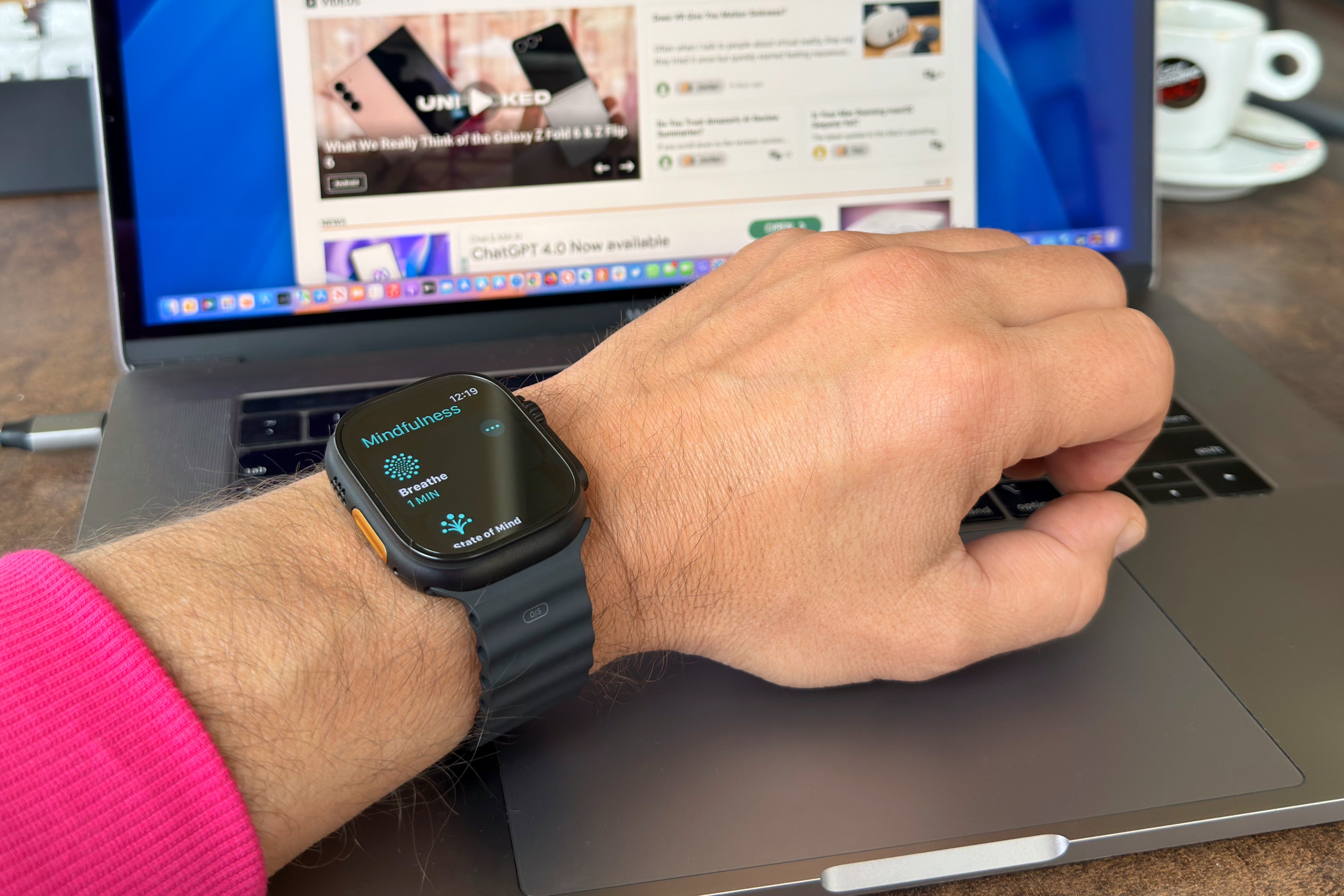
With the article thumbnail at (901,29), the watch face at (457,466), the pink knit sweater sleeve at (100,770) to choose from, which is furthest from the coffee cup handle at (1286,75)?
the pink knit sweater sleeve at (100,770)

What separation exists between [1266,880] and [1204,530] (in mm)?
244

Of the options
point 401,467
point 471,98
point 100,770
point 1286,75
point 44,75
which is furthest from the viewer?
point 1286,75

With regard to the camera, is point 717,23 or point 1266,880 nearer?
point 1266,880

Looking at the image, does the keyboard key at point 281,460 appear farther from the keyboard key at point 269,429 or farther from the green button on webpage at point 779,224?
the green button on webpage at point 779,224

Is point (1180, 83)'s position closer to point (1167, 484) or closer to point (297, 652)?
point (1167, 484)

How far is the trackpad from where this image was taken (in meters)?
0.44

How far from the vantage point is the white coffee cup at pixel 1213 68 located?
1039mm

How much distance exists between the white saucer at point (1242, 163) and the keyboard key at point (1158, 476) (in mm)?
521

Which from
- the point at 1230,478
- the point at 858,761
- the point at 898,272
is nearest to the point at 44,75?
the point at 898,272

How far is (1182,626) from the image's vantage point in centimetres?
55

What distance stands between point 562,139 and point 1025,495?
17.5 inches

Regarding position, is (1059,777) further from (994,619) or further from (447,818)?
(447,818)

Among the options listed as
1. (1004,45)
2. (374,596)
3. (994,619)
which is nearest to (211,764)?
(374,596)

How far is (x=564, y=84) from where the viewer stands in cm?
75
